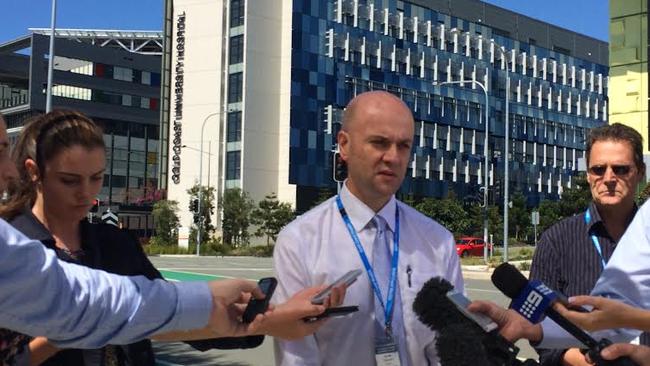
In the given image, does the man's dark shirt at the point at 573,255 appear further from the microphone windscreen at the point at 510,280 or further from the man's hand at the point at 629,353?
the microphone windscreen at the point at 510,280

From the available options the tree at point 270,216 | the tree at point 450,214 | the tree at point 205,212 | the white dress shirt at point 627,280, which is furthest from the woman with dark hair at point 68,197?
the tree at point 450,214

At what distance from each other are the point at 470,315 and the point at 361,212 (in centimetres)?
118

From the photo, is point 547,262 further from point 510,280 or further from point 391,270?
point 510,280

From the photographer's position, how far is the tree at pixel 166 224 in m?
59.3

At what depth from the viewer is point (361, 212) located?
3068 millimetres

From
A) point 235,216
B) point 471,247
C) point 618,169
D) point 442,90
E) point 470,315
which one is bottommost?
point 471,247

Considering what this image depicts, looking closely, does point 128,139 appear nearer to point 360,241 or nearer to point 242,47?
point 242,47

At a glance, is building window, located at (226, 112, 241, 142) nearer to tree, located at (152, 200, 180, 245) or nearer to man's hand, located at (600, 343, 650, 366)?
tree, located at (152, 200, 180, 245)

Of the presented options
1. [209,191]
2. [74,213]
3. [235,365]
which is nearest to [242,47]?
[209,191]

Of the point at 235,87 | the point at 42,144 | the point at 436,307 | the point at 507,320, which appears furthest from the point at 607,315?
the point at 235,87

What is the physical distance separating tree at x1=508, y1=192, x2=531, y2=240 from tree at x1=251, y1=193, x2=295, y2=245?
71.0ft

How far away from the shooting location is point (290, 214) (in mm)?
58500

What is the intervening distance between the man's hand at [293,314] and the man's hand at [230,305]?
5 centimetres

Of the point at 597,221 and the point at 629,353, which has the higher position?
the point at 597,221
